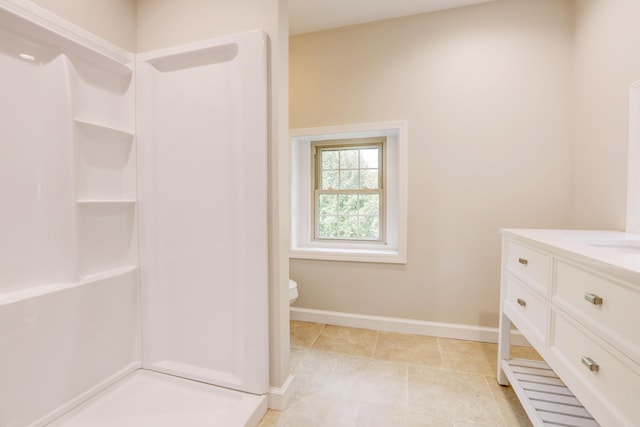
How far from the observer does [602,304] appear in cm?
79

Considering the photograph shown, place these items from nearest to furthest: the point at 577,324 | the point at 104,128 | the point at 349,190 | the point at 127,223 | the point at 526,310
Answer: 1. the point at 577,324
2. the point at 526,310
3. the point at 104,128
4. the point at 127,223
5. the point at 349,190

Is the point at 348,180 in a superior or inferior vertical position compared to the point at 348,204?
superior

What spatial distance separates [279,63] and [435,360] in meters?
2.11

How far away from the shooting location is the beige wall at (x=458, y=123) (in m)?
1.99

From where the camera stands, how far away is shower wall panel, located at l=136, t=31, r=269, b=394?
141cm

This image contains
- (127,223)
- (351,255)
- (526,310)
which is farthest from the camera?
(351,255)

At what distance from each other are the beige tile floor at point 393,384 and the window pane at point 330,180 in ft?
4.50

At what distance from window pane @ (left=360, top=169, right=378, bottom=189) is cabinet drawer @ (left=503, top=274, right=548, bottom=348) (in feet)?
4.57

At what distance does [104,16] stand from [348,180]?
6.75ft

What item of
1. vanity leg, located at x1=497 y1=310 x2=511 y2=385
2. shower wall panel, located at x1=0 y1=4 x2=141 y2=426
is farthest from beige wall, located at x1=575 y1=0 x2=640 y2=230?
shower wall panel, located at x1=0 y1=4 x2=141 y2=426

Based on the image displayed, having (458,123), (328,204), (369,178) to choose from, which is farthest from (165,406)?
(458,123)

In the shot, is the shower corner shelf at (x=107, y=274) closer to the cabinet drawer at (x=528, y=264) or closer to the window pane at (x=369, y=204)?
the window pane at (x=369, y=204)

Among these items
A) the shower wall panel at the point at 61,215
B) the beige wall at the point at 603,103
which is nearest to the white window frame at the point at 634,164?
the beige wall at the point at 603,103

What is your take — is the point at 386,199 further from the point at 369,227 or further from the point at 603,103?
the point at 603,103
